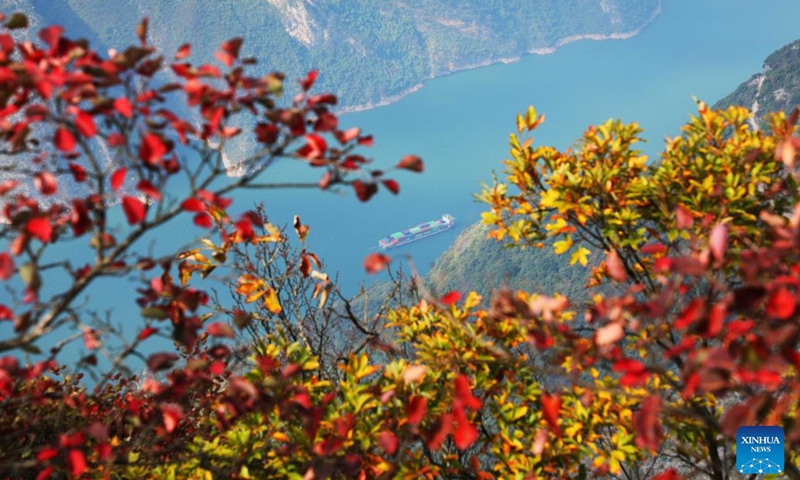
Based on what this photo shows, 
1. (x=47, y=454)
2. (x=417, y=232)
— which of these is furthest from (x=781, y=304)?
(x=417, y=232)

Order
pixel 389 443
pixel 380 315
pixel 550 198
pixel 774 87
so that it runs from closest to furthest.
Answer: pixel 389 443 < pixel 550 198 < pixel 380 315 < pixel 774 87

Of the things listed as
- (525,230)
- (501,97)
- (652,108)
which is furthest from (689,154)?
(501,97)

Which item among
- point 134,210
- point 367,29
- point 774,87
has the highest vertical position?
point 367,29

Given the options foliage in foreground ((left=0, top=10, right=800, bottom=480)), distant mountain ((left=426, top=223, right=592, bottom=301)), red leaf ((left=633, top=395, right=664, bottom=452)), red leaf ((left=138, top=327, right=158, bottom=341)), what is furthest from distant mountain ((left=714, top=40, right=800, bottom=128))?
red leaf ((left=138, top=327, right=158, bottom=341))

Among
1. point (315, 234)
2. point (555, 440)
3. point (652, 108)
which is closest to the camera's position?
point (555, 440)

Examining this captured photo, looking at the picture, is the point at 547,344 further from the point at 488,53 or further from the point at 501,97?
the point at 488,53

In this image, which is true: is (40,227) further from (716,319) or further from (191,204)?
(716,319)

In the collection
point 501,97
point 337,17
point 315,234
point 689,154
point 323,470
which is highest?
point 337,17

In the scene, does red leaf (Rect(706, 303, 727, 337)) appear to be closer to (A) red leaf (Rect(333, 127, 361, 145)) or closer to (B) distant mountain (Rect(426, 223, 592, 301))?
(A) red leaf (Rect(333, 127, 361, 145))
